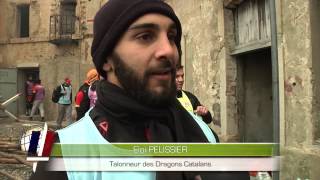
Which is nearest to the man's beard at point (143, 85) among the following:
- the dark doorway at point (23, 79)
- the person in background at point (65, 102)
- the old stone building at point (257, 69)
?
the old stone building at point (257, 69)

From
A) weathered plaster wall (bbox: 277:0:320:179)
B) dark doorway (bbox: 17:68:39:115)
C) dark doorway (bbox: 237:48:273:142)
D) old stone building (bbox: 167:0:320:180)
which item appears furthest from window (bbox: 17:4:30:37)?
weathered plaster wall (bbox: 277:0:320:179)

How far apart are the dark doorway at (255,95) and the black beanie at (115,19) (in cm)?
754

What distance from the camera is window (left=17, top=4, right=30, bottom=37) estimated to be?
22.8m

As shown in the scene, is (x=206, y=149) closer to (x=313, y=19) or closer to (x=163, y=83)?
(x=163, y=83)

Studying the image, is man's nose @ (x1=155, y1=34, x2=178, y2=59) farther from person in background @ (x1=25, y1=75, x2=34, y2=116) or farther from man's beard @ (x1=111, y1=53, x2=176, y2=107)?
person in background @ (x1=25, y1=75, x2=34, y2=116)

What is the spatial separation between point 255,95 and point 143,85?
7979 mm

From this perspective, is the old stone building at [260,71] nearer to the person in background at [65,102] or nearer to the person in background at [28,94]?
the person in background at [65,102]

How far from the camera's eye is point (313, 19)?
5.85 metres

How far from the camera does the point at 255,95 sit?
9102mm

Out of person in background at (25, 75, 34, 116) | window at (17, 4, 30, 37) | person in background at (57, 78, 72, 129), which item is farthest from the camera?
window at (17, 4, 30, 37)


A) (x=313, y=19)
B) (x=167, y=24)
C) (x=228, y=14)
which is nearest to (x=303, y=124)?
(x=313, y=19)

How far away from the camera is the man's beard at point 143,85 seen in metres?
1.32

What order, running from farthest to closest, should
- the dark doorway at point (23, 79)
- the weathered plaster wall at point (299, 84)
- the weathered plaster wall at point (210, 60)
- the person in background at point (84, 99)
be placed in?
the dark doorway at point (23, 79) < the weathered plaster wall at point (210, 60) < the person in background at point (84, 99) < the weathered plaster wall at point (299, 84)

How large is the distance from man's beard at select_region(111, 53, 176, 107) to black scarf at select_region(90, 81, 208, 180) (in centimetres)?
2
